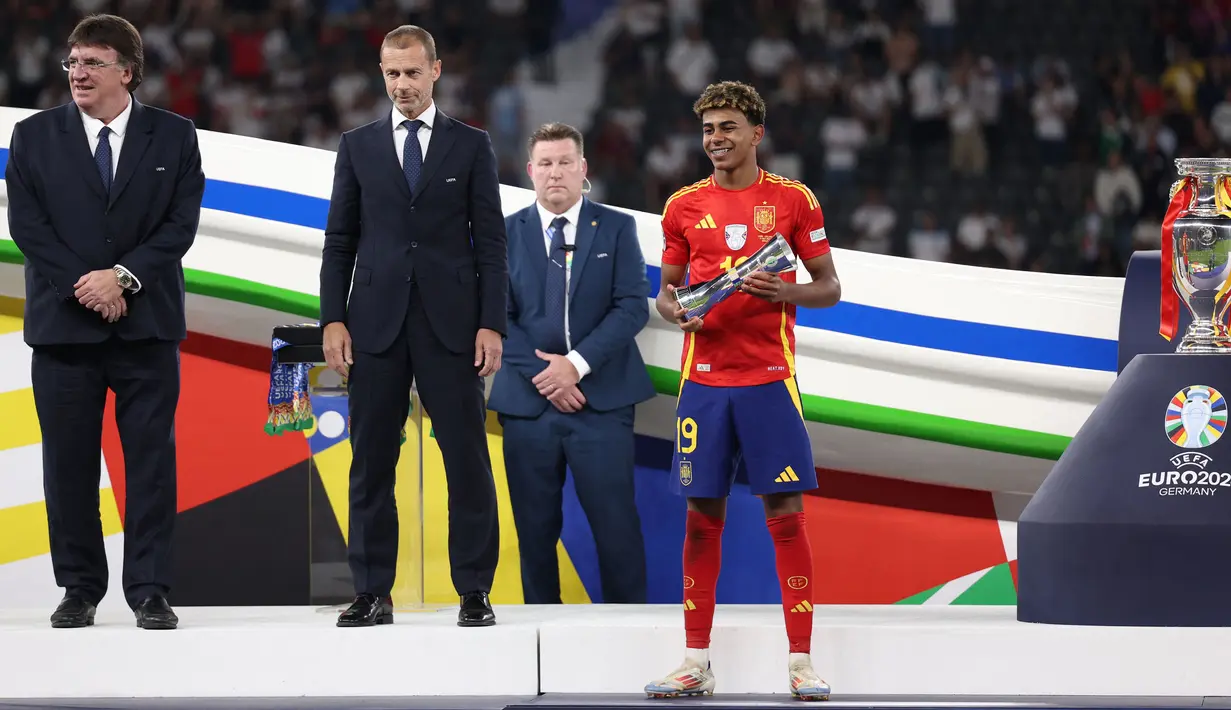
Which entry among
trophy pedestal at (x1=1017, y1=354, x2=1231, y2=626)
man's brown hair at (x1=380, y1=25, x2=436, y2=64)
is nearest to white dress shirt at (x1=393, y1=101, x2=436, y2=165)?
man's brown hair at (x1=380, y1=25, x2=436, y2=64)

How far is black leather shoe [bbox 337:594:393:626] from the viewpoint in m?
3.22

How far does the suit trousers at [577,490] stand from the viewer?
416cm

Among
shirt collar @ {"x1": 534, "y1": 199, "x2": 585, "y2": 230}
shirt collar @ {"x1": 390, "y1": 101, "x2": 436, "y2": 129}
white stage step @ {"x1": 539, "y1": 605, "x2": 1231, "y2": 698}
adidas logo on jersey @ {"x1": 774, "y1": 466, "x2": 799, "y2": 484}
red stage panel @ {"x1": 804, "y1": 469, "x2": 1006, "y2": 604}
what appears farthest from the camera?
red stage panel @ {"x1": 804, "y1": 469, "x2": 1006, "y2": 604}

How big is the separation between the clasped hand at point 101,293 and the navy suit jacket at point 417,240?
0.46 meters

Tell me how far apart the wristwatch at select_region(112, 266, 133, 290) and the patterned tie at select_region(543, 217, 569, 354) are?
4.46 ft

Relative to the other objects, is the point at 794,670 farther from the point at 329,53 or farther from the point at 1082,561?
the point at 329,53

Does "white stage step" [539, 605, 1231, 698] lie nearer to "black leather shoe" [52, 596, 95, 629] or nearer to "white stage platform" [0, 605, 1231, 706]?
"white stage platform" [0, 605, 1231, 706]

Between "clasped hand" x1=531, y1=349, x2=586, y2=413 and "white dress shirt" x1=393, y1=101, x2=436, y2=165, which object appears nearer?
"white dress shirt" x1=393, y1=101, x2=436, y2=165

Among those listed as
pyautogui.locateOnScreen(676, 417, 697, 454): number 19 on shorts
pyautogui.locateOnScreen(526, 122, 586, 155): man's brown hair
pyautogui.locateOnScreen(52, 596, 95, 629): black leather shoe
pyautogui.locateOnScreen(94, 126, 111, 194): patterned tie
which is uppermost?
pyautogui.locateOnScreen(526, 122, 586, 155): man's brown hair

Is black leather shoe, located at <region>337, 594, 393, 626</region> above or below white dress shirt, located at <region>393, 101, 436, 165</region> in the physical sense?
below

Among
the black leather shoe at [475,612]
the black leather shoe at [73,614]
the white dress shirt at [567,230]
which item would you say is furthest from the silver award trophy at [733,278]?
the black leather shoe at [73,614]

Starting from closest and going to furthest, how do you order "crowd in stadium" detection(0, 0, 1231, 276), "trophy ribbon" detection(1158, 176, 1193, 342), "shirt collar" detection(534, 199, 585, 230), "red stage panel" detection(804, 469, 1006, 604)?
1. "trophy ribbon" detection(1158, 176, 1193, 342)
2. "shirt collar" detection(534, 199, 585, 230)
3. "red stage panel" detection(804, 469, 1006, 604)
4. "crowd in stadium" detection(0, 0, 1231, 276)

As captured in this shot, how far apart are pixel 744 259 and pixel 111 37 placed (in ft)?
5.32

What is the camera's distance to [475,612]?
3246 mm
